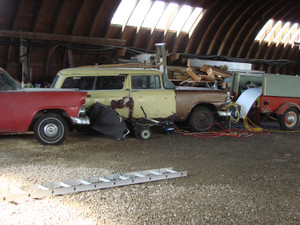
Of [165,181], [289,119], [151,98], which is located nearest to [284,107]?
[289,119]

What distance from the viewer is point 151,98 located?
9.16m

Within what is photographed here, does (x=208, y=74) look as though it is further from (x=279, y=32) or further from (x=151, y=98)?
(x=279, y=32)

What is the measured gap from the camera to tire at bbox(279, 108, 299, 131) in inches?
427

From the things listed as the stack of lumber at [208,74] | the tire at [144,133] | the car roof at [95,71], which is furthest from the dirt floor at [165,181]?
the stack of lumber at [208,74]

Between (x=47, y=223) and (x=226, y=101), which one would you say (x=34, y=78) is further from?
(x=47, y=223)

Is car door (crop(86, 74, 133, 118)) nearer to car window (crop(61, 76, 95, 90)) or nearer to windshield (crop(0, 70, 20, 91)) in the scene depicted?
car window (crop(61, 76, 95, 90))

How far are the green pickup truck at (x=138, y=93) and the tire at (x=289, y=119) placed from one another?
8.06 feet

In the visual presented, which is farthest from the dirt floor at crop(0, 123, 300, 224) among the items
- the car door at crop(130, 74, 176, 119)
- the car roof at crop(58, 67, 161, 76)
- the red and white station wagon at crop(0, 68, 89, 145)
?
the car roof at crop(58, 67, 161, 76)

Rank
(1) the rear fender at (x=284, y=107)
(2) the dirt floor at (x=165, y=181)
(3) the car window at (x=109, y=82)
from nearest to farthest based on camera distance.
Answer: (2) the dirt floor at (x=165, y=181)
(3) the car window at (x=109, y=82)
(1) the rear fender at (x=284, y=107)

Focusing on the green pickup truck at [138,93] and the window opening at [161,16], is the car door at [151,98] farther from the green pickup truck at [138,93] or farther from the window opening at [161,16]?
the window opening at [161,16]

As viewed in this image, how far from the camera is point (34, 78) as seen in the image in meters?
14.5

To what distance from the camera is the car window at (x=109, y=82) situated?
8.88 metres

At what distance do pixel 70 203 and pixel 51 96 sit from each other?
388 centimetres

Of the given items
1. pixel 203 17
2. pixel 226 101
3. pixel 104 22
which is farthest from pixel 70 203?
pixel 203 17
